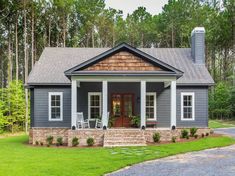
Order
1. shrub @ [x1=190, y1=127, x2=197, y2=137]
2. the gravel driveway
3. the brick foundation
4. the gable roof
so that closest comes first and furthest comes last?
the gravel driveway, the gable roof, the brick foundation, shrub @ [x1=190, y1=127, x2=197, y2=137]

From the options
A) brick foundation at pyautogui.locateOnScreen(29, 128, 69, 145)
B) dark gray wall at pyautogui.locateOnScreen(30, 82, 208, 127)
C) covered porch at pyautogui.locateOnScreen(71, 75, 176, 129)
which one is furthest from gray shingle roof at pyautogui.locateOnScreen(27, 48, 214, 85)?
brick foundation at pyautogui.locateOnScreen(29, 128, 69, 145)

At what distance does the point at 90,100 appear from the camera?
2109 centimetres

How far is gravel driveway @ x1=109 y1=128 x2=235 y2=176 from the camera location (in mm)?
10222

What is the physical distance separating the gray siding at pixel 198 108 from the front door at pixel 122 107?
2727mm

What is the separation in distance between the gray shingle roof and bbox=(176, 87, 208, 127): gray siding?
0.44m

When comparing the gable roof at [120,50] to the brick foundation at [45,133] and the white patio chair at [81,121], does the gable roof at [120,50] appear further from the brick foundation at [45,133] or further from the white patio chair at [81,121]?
the brick foundation at [45,133]

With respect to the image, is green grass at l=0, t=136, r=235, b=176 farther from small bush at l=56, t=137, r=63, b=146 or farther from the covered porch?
the covered porch

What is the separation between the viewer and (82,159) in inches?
499

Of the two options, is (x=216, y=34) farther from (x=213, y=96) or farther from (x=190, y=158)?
(x=190, y=158)

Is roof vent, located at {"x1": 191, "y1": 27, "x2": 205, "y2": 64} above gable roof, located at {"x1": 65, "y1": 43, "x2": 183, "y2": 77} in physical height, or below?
above

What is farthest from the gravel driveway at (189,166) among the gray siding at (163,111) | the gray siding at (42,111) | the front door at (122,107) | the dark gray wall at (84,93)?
the gray siding at (42,111)

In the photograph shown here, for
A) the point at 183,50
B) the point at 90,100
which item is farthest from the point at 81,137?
the point at 183,50

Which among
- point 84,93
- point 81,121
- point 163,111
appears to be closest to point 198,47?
point 163,111

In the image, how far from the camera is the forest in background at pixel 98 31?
31.9m
